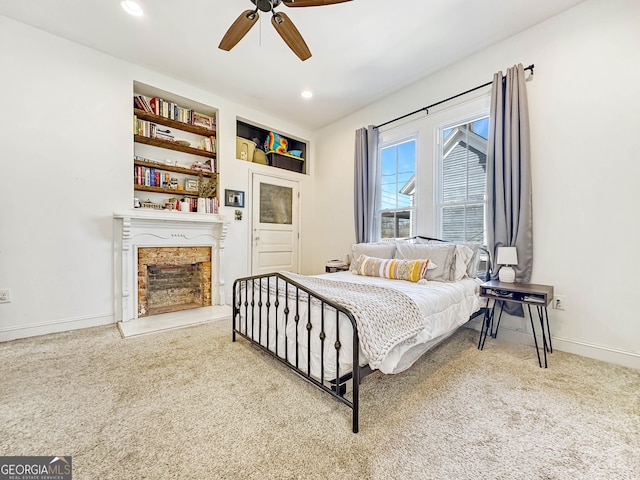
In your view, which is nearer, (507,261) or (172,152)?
(507,261)

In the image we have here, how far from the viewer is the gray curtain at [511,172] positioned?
2.62 m

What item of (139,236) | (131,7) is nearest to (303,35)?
(131,7)

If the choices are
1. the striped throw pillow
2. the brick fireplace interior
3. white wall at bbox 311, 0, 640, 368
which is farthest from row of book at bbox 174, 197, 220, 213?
white wall at bbox 311, 0, 640, 368

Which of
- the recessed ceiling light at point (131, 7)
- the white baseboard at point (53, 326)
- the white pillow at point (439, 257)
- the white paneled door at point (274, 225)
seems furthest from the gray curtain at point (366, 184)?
the white baseboard at point (53, 326)

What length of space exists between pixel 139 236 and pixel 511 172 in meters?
4.25

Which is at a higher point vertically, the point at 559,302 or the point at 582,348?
the point at 559,302

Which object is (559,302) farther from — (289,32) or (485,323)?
(289,32)

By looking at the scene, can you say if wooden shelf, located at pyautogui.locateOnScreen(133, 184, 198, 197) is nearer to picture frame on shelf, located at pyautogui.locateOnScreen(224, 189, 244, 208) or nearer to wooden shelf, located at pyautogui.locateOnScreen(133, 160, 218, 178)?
wooden shelf, located at pyautogui.locateOnScreen(133, 160, 218, 178)

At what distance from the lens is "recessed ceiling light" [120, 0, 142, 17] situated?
2.38 meters

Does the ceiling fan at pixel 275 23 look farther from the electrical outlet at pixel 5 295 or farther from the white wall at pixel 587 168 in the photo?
the electrical outlet at pixel 5 295

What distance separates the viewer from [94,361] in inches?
85.7

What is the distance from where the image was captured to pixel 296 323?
1.84m

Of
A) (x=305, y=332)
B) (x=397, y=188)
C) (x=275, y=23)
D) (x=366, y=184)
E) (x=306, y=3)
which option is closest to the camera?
(x=305, y=332)

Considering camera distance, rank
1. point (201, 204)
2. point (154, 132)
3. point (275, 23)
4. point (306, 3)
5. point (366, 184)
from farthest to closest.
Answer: point (366, 184) → point (201, 204) → point (154, 132) → point (275, 23) → point (306, 3)
